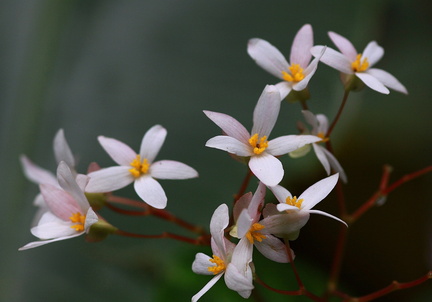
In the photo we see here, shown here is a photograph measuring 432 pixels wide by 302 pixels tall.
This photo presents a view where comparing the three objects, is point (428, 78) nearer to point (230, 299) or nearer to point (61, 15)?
point (230, 299)

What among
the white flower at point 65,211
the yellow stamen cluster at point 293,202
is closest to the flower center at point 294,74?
the yellow stamen cluster at point 293,202

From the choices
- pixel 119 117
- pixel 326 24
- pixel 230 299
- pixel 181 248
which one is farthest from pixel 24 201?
pixel 326 24

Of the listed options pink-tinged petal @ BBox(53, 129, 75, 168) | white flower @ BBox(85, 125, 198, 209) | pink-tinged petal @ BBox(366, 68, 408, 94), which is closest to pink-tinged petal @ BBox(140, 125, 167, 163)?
white flower @ BBox(85, 125, 198, 209)

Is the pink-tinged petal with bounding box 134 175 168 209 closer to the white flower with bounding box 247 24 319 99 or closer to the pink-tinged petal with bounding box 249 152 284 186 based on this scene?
the pink-tinged petal with bounding box 249 152 284 186

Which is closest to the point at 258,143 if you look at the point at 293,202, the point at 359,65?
the point at 293,202

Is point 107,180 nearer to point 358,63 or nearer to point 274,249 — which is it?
point 274,249

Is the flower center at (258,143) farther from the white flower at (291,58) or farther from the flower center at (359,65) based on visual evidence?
the flower center at (359,65)
